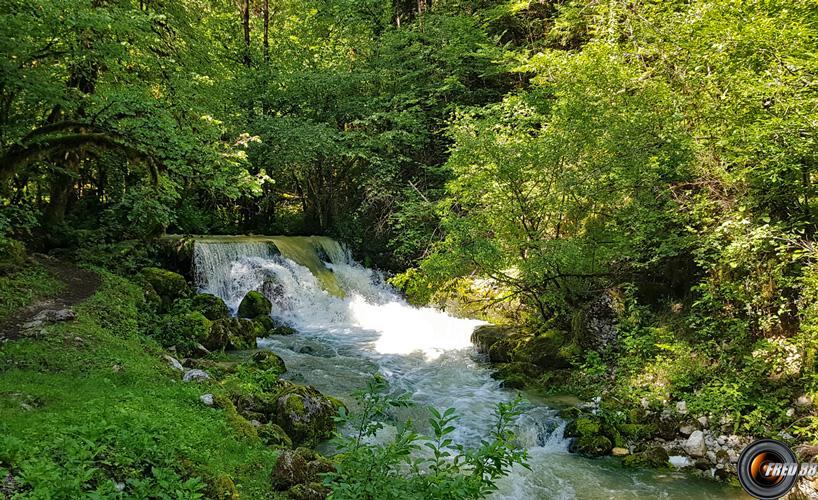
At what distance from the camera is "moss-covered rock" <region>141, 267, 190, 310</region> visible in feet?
38.4

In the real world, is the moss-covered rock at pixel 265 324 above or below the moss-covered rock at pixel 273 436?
below

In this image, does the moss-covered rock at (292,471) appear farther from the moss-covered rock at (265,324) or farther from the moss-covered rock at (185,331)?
the moss-covered rock at (265,324)

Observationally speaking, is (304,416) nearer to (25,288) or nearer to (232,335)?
(232,335)

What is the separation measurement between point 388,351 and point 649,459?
22.0 ft

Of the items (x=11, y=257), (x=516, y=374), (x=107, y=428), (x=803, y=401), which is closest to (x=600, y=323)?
(x=516, y=374)

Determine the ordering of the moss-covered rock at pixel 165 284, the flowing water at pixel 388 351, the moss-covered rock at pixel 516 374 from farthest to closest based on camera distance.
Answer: the moss-covered rock at pixel 165 284
the moss-covered rock at pixel 516 374
the flowing water at pixel 388 351

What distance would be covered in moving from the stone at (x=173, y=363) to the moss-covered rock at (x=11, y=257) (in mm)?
4454

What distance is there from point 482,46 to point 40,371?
52.9ft

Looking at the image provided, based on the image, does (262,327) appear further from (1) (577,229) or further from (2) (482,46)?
(2) (482,46)

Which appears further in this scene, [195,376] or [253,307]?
[253,307]

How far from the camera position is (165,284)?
1198 cm

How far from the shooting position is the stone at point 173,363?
7.20 m

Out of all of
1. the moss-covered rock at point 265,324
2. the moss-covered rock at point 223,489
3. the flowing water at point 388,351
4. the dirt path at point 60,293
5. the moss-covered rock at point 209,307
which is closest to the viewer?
the moss-covered rock at point 223,489

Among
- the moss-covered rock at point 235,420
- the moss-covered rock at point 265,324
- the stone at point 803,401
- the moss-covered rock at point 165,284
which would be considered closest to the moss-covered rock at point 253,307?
the moss-covered rock at point 265,324
